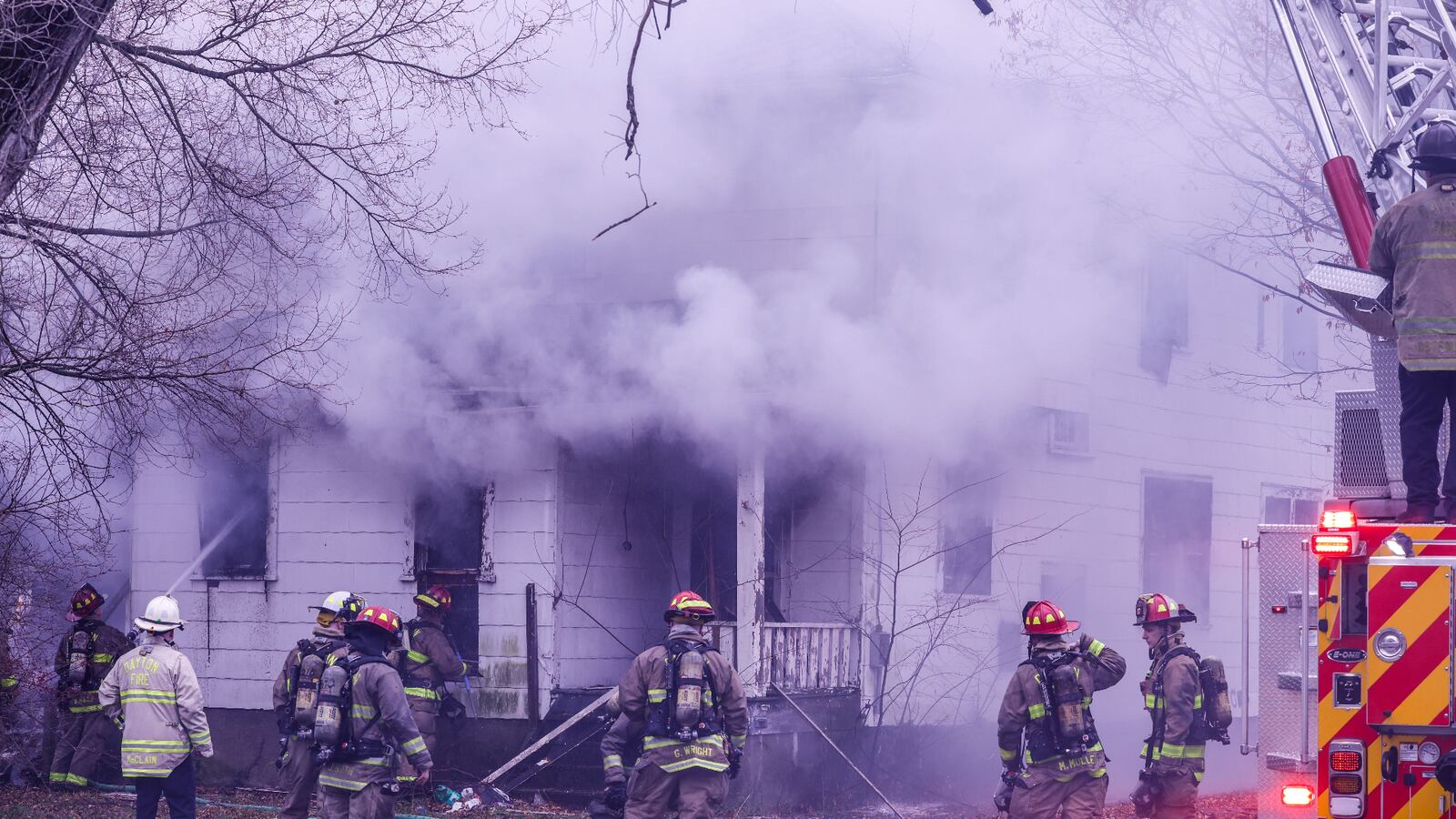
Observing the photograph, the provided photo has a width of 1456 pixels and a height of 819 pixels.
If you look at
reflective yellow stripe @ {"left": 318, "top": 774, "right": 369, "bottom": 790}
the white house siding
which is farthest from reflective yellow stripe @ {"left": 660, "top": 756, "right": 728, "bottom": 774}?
the white house siding

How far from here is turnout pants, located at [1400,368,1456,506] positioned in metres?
5.75

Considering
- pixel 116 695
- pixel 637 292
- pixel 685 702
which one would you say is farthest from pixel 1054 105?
pixel 116 695

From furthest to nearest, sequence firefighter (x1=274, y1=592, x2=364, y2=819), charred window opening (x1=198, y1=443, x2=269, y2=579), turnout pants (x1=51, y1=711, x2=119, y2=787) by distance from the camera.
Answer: charred window opening (x1=198, y1=443, x2=269, y2=579) < turnout pants (x1=51, y1=711, x2=119, y2=787) < firefighter (x1=274, y1=592, x2=364, y2=819)

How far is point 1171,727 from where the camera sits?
30.7ft

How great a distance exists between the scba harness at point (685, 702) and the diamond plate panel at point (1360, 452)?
132 inches

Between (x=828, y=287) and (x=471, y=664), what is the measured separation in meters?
4.11

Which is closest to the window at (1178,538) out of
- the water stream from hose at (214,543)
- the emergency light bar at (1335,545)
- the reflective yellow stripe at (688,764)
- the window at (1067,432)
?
Result: the window at (1067,432)

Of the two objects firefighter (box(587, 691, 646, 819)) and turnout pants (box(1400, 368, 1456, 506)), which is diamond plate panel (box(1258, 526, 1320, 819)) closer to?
turnout pants (box(1400, 368, 1456, 506))

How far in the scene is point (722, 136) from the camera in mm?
12703

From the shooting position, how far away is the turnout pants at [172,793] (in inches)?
361

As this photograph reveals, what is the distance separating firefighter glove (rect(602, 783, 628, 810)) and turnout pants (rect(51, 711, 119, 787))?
5.79 metres

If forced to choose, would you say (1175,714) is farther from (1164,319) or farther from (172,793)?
(1164,319)

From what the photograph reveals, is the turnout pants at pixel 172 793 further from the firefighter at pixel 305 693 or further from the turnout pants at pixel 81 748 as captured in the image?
the turnout pants at pixel 81 748

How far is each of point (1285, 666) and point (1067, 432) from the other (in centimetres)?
875
